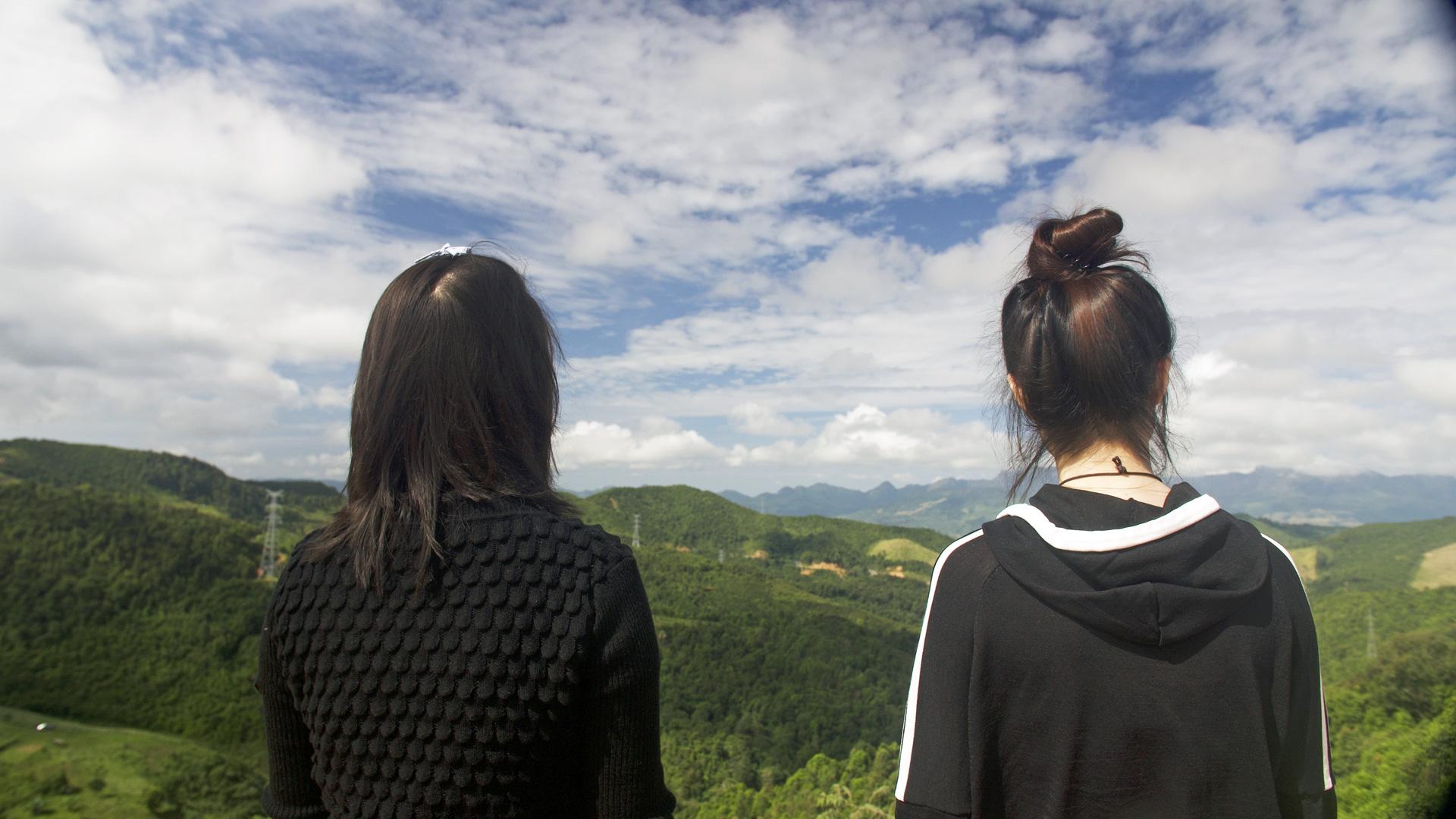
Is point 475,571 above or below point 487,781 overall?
above

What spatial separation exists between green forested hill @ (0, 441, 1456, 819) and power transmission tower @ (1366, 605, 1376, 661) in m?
0.31

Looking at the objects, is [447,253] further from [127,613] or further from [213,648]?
[127,613]

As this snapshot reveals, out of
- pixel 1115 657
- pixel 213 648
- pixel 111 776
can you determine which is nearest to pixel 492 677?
pixel 1115 657

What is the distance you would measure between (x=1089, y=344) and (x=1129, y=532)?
1.33ft

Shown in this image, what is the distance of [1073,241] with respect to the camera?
1686mm

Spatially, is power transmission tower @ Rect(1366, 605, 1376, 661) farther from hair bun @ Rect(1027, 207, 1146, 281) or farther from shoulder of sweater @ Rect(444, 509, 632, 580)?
shoulder of sweater @ Rect(444, 509, 632, 580)

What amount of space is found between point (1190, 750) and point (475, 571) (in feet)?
4.26

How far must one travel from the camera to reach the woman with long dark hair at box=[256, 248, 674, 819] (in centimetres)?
133

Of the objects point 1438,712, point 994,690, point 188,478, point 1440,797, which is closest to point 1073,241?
point 994,690

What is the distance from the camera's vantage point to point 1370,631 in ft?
133

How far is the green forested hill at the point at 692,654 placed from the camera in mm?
23188

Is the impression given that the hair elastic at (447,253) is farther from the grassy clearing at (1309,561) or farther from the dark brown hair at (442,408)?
the grassy clearing at (1309,561)

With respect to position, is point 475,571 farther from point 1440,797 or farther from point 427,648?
point 1440,797

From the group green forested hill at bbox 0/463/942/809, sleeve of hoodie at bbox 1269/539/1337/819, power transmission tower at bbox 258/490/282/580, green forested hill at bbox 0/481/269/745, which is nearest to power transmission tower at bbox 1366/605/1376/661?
green forested hill at bbox 0/463/942/809
